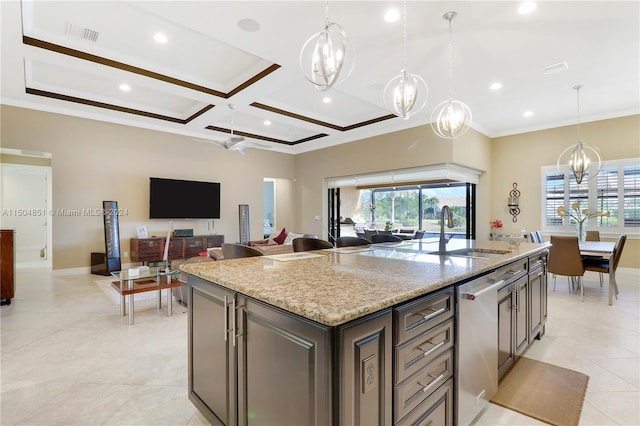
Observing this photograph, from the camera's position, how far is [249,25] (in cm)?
303

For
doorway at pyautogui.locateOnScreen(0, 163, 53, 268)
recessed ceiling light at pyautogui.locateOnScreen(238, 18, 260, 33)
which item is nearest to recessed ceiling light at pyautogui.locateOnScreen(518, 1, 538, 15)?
recessed ceiling light at pyautogui.locateOnScreen(238, 18, 260, 33)

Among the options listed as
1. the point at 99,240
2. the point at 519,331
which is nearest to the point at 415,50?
the point at 519,331

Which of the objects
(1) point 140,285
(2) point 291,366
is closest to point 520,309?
(2) point 291,366

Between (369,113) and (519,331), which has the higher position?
(369,113)

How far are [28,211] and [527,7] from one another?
33.9 ft

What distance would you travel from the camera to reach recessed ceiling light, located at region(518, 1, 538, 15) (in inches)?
108

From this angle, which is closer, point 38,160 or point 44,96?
point 44,96

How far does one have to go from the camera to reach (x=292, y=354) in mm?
1078

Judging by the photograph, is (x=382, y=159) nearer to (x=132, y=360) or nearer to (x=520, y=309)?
(x=520, y=309)

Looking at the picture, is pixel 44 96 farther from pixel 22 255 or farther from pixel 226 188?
pixel 22 255

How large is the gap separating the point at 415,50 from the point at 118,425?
4314mm

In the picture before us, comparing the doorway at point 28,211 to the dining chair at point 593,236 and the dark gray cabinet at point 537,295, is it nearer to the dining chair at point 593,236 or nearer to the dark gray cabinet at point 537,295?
the dark gray cabinet at point 537,295

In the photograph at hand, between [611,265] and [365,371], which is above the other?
[365,371]

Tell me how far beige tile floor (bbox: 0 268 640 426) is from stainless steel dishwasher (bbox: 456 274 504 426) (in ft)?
0.91
